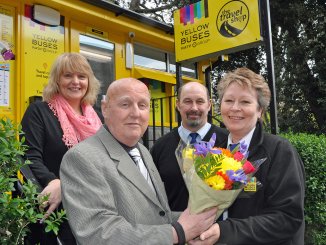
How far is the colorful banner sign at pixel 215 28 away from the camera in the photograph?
4876 millimetres

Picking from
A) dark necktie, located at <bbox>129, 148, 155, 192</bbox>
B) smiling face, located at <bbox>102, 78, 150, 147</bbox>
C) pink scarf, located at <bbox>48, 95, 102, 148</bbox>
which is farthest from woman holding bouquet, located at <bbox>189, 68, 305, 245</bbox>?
pink scarf, located at <bbox>48, 95, 102, 148</bbox>

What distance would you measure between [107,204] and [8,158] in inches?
30.3

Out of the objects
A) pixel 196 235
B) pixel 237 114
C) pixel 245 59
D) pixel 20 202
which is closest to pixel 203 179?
pixel 196 235

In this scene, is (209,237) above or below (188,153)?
below

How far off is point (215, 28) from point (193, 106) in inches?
97.6

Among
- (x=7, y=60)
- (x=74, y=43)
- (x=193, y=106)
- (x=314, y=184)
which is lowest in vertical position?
(x=314, y=184)

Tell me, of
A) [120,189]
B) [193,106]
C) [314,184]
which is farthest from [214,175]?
[314,184]

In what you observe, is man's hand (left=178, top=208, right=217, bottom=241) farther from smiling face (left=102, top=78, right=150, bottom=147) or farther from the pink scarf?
the pink scarf

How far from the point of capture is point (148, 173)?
2.14 metres

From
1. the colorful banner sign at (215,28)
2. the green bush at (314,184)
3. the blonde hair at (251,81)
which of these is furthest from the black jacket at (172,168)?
the colorful banner sign at (215,28)

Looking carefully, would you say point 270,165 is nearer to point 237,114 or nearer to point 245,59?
point 237,114

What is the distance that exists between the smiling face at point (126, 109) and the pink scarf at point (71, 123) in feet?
2.28

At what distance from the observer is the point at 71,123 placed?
2725 mm

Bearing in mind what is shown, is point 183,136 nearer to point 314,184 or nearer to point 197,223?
point 197,223
